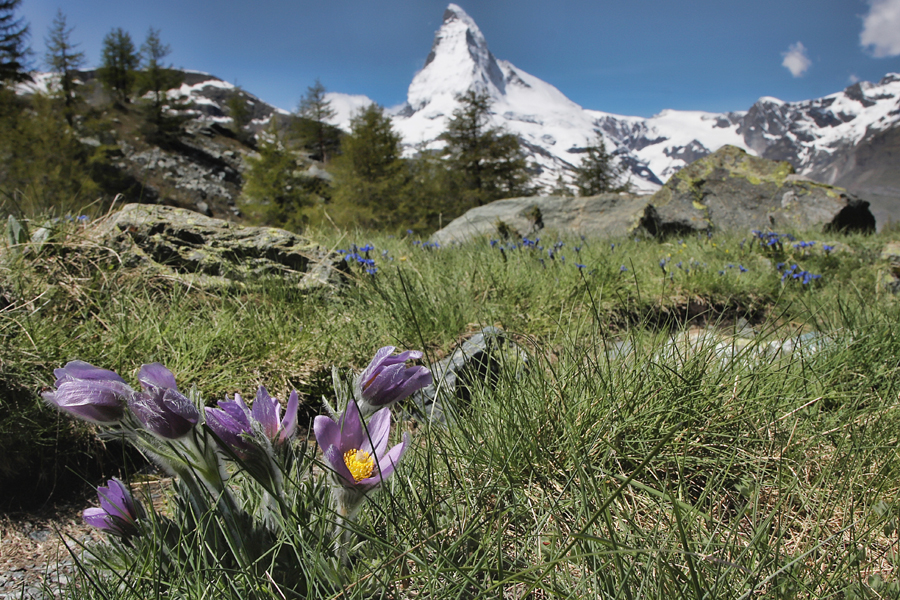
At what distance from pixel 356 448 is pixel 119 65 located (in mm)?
53444

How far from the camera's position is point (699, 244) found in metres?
5.92

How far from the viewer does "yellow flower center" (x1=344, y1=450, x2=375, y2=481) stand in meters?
0.85

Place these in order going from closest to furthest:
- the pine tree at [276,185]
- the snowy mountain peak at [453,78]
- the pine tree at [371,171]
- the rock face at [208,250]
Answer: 1. the rock face at [208,250]
2. the pine tree at [371,171]
3. the pine tree at [276,185]
4. the snowy mountain peak at [453,78]

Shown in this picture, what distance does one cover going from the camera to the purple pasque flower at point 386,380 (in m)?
0.86

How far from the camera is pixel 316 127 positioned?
44.1 metres

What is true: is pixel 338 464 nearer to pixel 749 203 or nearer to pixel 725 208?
pixel 725 208

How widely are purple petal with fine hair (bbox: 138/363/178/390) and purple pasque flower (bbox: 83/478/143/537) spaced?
0.29 m

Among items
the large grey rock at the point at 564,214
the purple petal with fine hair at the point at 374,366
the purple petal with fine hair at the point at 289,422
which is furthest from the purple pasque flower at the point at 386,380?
the large grey rock at the point at 564,214

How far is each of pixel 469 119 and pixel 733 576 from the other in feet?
80.0

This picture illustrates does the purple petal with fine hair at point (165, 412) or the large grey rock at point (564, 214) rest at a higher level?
the large grey rock at point (564, 214)

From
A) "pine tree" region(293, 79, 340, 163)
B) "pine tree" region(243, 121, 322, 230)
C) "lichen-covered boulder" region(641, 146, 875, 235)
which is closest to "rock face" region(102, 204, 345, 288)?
"lichen-covered boulder" region(641, 146, 875, 235)

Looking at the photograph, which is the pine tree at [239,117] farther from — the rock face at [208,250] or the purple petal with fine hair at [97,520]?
the purple petal with fine hair at [97,520]

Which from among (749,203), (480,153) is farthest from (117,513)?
(480,153)

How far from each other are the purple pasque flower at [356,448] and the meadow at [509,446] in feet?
0.25
